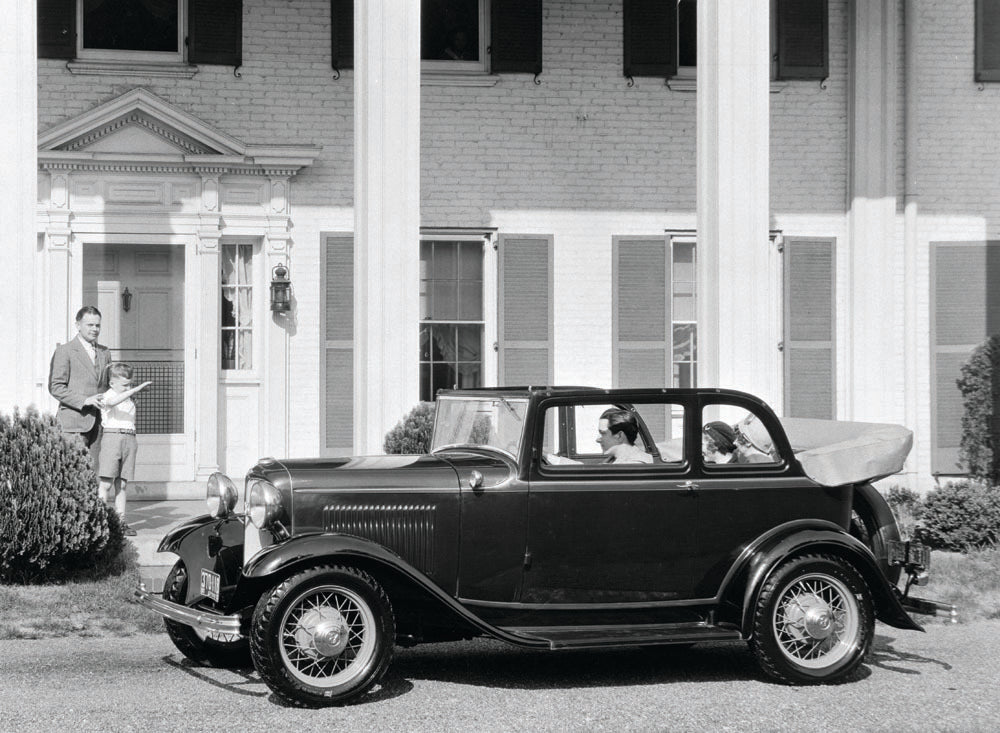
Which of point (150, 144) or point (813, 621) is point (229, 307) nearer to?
point (150, 144)

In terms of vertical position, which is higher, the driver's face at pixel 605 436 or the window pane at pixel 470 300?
the window pane at pixel 470 300

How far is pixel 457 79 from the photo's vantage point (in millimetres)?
13648

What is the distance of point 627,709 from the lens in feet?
19.0

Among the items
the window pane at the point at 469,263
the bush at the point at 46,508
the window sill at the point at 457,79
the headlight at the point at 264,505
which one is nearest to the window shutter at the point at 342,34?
the window sill at the point at 457,79

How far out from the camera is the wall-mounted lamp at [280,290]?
1315cm

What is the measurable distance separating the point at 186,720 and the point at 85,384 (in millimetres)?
4899

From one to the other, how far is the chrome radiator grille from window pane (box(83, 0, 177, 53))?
8677mm

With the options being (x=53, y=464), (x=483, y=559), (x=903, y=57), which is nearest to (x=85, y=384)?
(x=53, y=464)

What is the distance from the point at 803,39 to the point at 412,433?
22.0 feet

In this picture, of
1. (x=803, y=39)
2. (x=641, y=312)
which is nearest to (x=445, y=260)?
(x=641, y=312)

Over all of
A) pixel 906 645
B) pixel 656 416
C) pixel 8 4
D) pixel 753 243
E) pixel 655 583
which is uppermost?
pixel 8 4

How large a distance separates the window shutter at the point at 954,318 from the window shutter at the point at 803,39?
7.49 ft

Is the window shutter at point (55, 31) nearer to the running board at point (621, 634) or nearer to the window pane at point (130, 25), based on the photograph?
the window pane at point (130, 25)

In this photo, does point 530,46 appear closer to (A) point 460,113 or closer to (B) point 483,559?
(A) point 460,113
